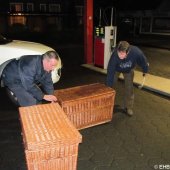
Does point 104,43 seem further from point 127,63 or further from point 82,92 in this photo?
point 82,92

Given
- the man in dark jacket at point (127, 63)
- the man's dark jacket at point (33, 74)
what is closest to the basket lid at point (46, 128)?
the man's dark jacket at point (33, 74)

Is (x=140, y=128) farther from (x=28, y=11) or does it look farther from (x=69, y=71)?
(x=28, y=11)

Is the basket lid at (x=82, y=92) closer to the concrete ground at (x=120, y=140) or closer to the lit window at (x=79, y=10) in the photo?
the concrete ground at (x=120, y=140)

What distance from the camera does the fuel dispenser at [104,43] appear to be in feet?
30.6

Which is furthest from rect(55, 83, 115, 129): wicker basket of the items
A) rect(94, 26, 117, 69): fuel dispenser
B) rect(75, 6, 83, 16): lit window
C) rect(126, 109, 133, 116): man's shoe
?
rect(75, 6, 83, 16): lit window

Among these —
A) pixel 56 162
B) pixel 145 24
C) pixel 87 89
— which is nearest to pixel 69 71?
pixel 87 89

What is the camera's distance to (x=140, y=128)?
16.5 ft

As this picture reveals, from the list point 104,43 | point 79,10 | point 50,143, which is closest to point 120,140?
point 50,143

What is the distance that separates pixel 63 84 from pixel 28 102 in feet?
11.6

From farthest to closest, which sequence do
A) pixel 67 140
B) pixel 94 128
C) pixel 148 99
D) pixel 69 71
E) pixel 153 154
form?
pixel 69 71 < pixel 148 99 < pixel 94 128 < pixel 153 154 < pixel 67 140

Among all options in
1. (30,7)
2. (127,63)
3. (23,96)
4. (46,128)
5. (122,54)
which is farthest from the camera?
(30,7)

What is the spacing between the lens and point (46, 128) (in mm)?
3107

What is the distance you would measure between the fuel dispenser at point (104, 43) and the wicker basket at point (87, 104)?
4.55 metres

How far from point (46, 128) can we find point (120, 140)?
1.86 m
